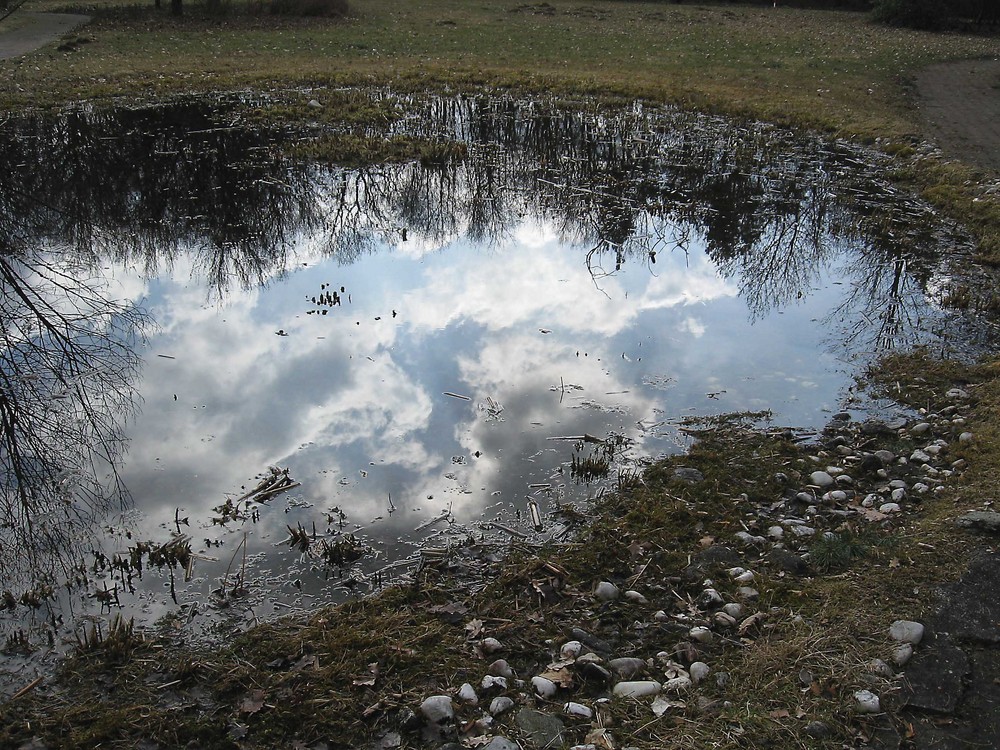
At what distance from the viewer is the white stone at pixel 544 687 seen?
13.7ft

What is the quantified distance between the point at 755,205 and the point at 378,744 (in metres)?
11.4

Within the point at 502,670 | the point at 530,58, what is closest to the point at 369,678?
the point at 502,670

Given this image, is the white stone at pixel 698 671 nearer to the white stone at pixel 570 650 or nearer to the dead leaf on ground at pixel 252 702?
the white stone at pixel 570 650

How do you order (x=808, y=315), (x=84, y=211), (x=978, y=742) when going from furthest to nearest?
(x=84, y=211) → (x=808, y=315) → (x=978, y=742)

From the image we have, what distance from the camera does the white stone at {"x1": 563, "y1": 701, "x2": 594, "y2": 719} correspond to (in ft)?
13.0

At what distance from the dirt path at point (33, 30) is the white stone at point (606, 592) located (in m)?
25.6

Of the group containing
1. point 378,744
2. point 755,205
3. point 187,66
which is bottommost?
point 378,744

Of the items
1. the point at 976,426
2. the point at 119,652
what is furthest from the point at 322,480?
the point at 976,426

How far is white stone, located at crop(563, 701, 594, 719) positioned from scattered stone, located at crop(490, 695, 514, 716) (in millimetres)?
288

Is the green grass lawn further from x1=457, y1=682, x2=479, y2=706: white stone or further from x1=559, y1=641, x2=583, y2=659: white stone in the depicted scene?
x1=457, y1=682, x2=479, y2=706: white stone

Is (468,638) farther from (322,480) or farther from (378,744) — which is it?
(322,480)

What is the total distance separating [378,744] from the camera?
13.0 ft

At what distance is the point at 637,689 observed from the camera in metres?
4.11

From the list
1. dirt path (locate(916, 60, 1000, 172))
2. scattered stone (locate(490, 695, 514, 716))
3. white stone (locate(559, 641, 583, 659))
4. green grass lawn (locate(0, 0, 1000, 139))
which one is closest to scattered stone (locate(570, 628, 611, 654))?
white stone (locate(559, 641, 583, 659))
